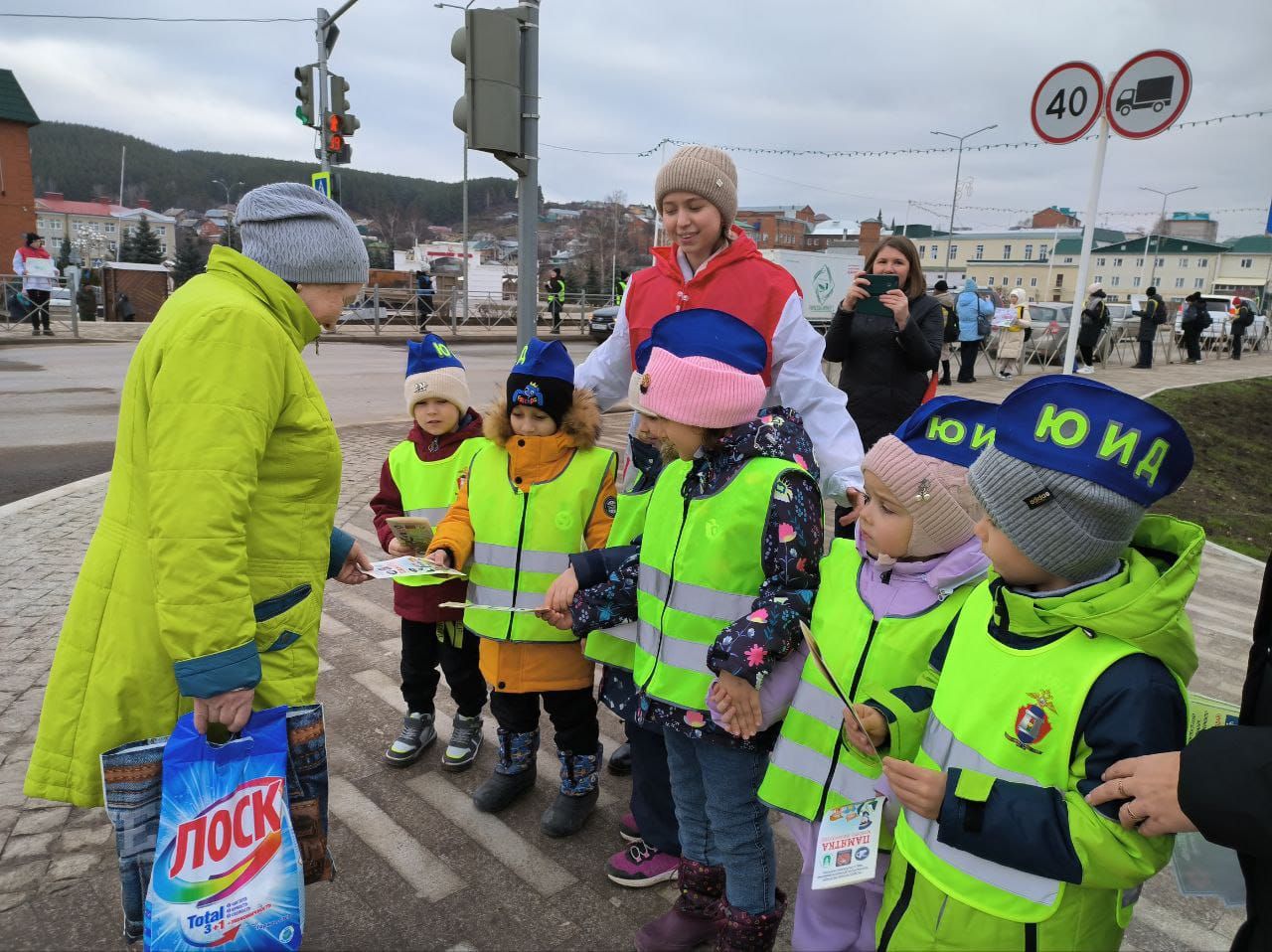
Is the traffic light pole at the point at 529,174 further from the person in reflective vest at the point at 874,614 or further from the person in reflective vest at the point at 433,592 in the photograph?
the person in reflective vest at the point at 874,614

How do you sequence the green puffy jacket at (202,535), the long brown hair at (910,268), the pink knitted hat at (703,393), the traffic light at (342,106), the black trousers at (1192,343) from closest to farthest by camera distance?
the green puffy jacket at (202,535), the pink knitted hat at (703,393), the long brown hair at (910,268), the traffic light at (342,106), the black trousers at (1192,343)

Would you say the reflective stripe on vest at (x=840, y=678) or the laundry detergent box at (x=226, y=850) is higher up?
the reflective stripe on vest at (x=840, y=678)

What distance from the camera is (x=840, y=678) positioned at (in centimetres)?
194

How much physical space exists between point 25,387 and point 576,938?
13545 mm

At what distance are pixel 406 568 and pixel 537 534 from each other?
1.43ft

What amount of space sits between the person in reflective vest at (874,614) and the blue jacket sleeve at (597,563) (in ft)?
2.15

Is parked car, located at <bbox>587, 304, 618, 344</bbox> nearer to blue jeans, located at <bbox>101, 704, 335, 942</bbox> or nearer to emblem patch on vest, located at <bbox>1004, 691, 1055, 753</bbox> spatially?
blue jeans, located at <bbox>101, 704, 335, 942</bbox>

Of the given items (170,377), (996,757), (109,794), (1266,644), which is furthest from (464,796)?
(1266,644)

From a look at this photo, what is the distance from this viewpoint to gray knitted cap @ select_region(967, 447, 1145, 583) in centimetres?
151

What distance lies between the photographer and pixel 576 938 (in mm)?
2471

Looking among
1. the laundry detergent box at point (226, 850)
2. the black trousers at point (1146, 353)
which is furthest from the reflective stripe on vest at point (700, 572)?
the black trousers at point (1146, 353)

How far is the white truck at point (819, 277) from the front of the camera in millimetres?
21891

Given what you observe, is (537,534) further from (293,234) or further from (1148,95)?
(1148,95)

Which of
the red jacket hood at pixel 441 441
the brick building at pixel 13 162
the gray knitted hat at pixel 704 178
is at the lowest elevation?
the red jacket hood at pixel 441 441
